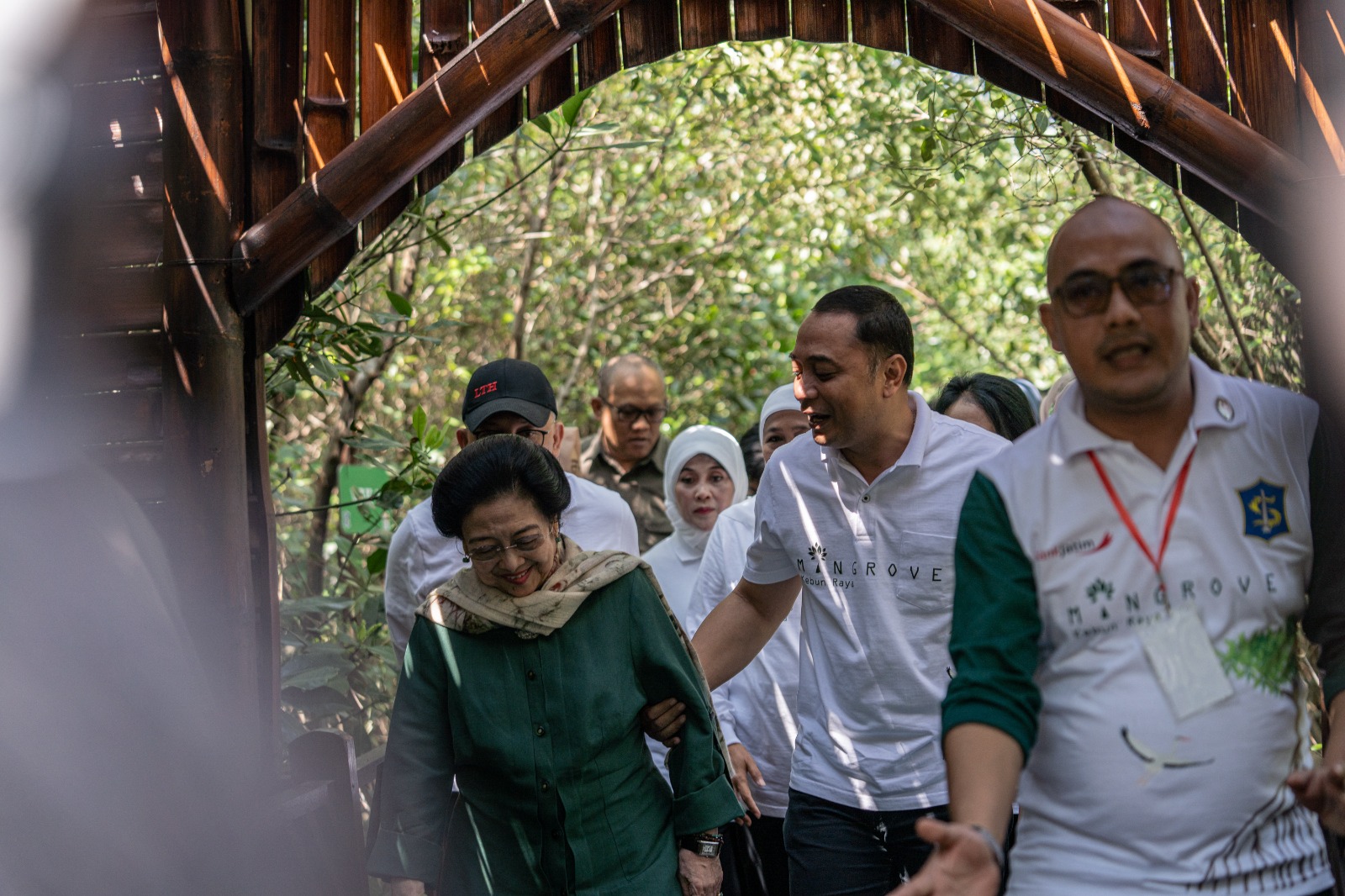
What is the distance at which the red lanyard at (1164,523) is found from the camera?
6.88 feet

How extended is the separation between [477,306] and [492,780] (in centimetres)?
760

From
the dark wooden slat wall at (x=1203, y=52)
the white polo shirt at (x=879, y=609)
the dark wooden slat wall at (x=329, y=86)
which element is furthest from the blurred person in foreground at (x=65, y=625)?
the dark wooden slat wall at (x=1203, y=52)

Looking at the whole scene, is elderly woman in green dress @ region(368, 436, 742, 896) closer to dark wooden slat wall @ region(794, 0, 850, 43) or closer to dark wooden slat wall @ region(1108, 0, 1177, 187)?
dark wooden slat wall @ region(794, 0, 850, 43)

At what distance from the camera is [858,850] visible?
3475mm

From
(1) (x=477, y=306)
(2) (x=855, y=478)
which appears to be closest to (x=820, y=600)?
(2) (x=855, y=478)

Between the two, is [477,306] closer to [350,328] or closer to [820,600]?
[350,328]

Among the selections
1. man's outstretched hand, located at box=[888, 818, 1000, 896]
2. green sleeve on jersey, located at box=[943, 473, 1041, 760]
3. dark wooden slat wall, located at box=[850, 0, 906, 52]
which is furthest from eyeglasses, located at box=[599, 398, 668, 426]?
man's outstretched hand, located at box=[888, 818, 1000, 896]

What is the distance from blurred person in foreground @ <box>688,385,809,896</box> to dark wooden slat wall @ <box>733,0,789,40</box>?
4.07ft

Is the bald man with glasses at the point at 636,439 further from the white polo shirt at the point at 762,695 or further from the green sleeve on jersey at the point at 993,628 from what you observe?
the green sleeve on jersey at the point at 993,628

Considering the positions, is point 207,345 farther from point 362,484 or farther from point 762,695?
point 362,484

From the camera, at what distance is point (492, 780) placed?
328cm

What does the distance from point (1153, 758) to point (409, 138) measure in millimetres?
2747

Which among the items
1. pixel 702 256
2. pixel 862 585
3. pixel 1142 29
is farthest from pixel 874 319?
pixel 702 256

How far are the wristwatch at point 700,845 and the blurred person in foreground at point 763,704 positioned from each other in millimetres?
Result: 845
